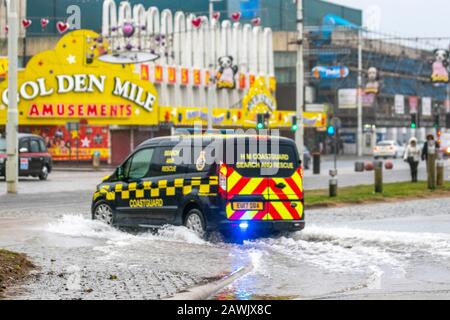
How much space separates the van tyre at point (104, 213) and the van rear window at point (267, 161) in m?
3.38

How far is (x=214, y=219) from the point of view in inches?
682

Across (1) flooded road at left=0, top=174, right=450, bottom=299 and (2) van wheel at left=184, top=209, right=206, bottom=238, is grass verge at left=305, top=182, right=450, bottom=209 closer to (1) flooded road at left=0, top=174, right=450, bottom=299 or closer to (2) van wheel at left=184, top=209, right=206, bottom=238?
(1) flooded road at left=0, top=174, right=450, bottom=299

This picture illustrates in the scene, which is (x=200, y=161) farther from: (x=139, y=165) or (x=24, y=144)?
(x=24, y=144)

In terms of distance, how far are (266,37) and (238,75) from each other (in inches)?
274

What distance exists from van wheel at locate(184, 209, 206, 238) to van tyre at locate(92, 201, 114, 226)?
7.32 ft

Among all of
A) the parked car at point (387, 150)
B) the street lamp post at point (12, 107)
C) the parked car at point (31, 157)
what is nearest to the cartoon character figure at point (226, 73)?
the parked car at point (387, 150)

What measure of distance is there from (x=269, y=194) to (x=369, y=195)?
12073 millimetres

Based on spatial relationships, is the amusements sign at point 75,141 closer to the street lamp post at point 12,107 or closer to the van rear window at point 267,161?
the street lamp post at point 12,107

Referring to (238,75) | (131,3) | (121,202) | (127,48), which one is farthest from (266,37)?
(121,202)

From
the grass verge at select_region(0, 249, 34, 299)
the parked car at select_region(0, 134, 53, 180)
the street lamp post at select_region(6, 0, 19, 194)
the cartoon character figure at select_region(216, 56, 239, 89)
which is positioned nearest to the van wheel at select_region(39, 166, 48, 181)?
the parked car at select_region(0, 134, 53, 180)

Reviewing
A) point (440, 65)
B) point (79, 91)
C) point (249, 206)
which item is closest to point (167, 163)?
point (249, 206)

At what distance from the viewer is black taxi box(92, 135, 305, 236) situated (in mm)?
17344

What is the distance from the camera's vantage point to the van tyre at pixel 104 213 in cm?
1975
